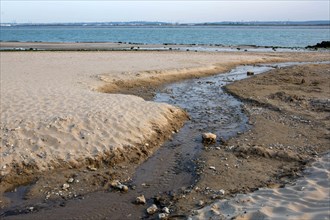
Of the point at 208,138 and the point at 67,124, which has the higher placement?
the point at 67,124

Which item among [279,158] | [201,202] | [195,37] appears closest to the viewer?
[201,202]

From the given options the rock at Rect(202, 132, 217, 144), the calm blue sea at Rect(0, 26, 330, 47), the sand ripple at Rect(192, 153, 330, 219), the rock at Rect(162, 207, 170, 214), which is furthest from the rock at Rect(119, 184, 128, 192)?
the calm blue sea at Rect(0, 26, 330, 47)

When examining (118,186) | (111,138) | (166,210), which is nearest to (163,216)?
(166,210)

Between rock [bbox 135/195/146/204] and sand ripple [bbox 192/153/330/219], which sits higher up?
sand ripple [bbox 192/153/330/219]

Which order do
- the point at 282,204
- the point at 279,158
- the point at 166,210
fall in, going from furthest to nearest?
1. the point at 279,158
2. the point at 166,210
3. the point at 282,204

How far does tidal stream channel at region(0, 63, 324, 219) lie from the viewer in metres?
6.60

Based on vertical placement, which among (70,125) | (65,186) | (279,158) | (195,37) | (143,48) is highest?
(195,37)

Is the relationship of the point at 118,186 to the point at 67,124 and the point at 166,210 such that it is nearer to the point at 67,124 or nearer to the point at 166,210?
the point at 166,210

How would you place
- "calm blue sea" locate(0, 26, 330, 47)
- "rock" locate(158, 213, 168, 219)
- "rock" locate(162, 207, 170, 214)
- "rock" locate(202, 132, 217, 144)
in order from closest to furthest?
"rock" locate(158, 213, 168, 219) → "rock" locate(162, 207, 170, 214) → "rock" locate(202, 132, 217, 144) → "calm blue sea" locate(0, 26, 330, 47)

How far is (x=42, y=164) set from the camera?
8.14 m

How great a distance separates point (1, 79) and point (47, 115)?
8254 millimetres

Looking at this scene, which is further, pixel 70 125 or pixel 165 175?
pixel 70 125

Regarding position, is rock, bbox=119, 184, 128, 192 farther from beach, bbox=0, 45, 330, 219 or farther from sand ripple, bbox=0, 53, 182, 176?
sand ripple, bbox=0, 53, 182, 176

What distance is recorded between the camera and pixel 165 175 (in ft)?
26.9
